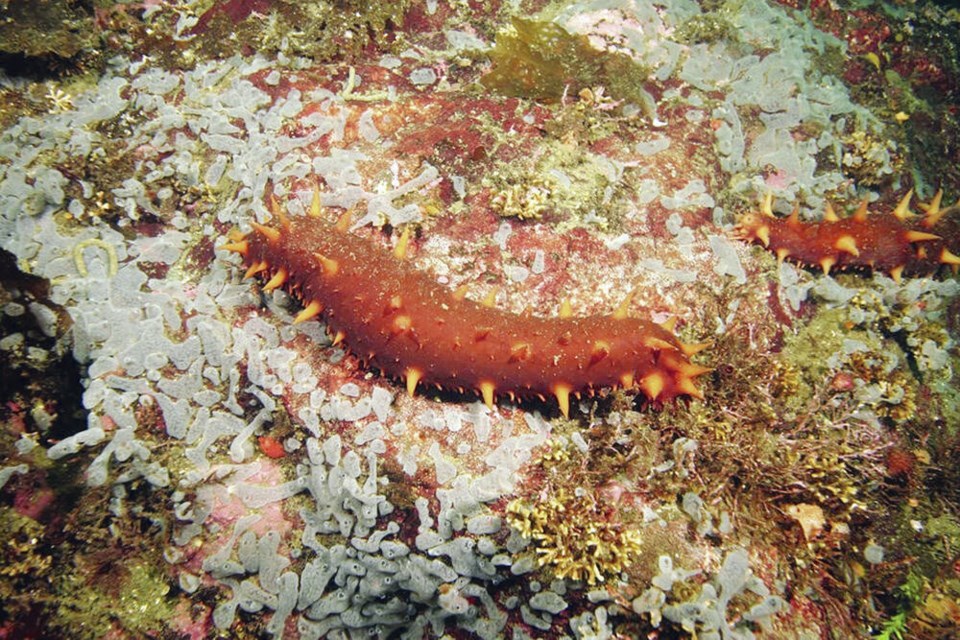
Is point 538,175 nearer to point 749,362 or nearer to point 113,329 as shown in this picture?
point 749,362

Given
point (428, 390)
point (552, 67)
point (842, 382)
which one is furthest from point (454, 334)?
point (842, 382)

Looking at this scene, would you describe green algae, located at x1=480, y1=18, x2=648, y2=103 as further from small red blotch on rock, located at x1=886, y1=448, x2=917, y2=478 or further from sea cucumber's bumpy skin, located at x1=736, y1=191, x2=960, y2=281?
small red blotch on rock, located at x1=886, y1=448, x2=917, y2=478

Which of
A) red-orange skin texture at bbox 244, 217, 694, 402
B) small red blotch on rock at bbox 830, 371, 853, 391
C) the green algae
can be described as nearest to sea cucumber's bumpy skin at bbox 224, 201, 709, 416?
red-orange skin texture at bbox 244, 217, 694, 402

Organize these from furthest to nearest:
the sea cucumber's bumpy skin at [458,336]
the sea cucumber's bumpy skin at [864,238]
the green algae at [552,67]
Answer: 1. the green algae at [552,67]
2. the sea cucumber's bumpy skin at [864,238]
3. the sea cucumber's bumpy skin at [458,336]

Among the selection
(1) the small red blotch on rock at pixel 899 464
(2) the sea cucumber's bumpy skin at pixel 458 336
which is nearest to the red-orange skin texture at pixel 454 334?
(2) the sea cucumber's bumpy skin at pixel 458 336

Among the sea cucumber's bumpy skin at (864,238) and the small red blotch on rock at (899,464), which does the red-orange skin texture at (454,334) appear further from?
the small red blotch on rock at (899,464)

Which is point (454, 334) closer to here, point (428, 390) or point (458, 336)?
point (458, 336)

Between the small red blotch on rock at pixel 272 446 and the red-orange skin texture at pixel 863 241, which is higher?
the red-orange skin texture at pixel 863 241

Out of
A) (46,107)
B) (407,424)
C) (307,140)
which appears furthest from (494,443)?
(46,107)
